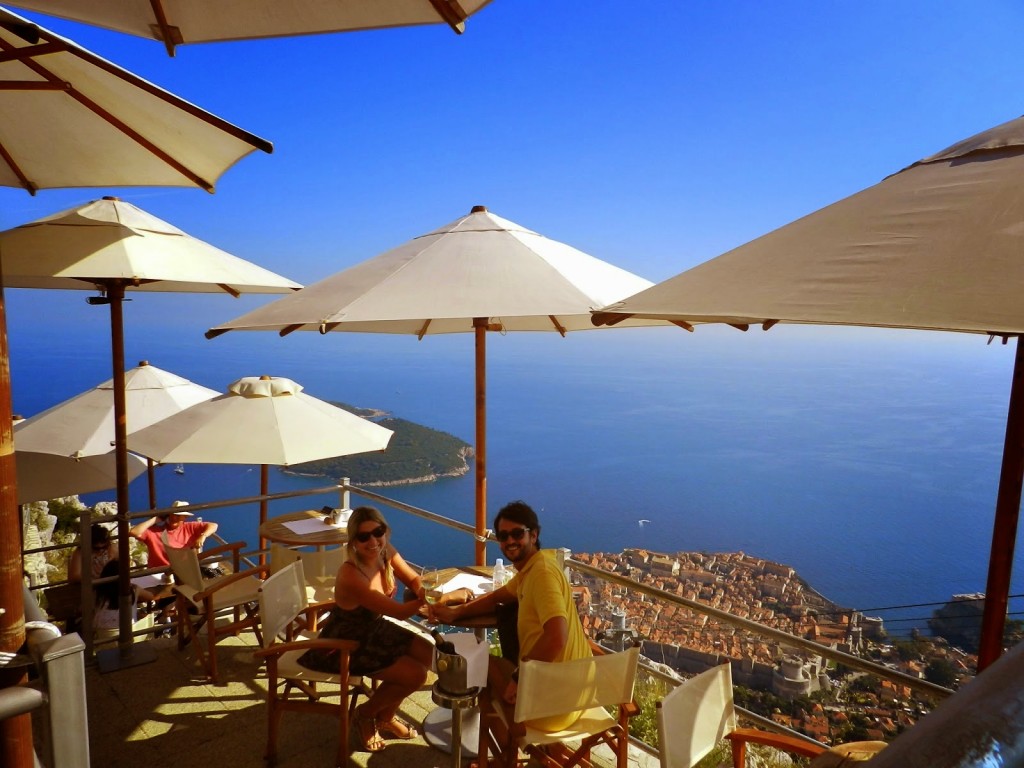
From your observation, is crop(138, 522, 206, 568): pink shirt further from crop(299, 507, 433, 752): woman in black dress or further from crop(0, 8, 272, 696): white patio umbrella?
crop(299, 507, 433, 752): woman in black dress

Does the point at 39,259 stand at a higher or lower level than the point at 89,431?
higher

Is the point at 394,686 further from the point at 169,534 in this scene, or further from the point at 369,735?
the point at 169,534

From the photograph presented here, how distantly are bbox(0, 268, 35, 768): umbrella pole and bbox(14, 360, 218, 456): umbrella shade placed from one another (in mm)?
5424

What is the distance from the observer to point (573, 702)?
2541mm

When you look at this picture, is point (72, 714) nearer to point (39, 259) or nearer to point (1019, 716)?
point (1019, 716)

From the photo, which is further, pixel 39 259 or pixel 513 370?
pixel 513 370

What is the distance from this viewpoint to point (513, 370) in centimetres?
19812

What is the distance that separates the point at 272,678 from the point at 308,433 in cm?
234

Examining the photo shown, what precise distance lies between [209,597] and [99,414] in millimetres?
3961

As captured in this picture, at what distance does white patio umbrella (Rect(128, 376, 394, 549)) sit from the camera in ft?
16.4

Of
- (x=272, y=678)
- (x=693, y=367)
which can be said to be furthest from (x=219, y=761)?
(x=693, y=367)

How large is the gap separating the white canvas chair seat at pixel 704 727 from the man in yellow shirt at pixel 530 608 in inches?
22.6

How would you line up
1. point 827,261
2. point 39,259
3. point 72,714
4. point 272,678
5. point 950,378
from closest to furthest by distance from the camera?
point 72,714, point 827,261, point 272,678, point 39,259, point 950,378

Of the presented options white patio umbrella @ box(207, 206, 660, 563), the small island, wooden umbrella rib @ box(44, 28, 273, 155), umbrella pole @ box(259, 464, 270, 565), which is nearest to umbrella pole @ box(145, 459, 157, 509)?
umbrella pole @ box(259, 464, 270, 565)
